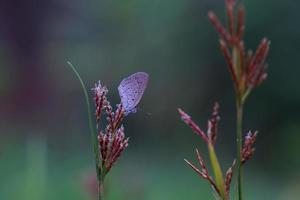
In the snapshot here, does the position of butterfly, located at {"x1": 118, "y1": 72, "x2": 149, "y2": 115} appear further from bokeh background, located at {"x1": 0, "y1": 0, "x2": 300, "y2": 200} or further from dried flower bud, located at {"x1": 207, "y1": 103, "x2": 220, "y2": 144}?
bokeh background, located at {"x1": 0, "y1": 0, "x2": 300, "y2": 200}

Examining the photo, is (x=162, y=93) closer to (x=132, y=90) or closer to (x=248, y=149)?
(x=132, y=90)

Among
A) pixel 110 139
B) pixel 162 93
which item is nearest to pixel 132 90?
pixel 110 139

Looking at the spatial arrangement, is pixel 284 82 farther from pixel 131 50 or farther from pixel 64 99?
A: pixel 64 99

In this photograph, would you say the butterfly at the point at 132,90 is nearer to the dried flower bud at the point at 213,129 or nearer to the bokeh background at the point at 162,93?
the dried flower bud at the point at 213,129

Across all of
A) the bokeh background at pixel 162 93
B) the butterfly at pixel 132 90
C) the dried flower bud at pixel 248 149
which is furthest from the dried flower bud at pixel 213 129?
the bokeh background at pixel 162 93

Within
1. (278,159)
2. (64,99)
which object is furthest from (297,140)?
(64,99)

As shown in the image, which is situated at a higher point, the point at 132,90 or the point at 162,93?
the point at 162,93

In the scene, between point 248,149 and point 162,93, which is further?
point 162,93
